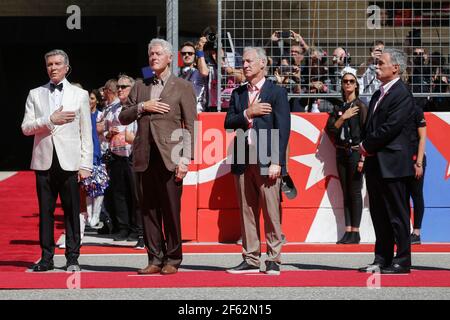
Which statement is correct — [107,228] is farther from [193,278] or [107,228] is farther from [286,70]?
[193,278]

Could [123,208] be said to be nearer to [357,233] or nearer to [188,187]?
[188,187]

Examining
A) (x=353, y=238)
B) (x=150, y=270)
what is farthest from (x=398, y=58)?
(x=353, y=238)

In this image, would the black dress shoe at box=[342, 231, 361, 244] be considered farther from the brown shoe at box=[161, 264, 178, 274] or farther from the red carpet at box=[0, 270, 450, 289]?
the brown shoe at box=[161, 264, 178, 274]

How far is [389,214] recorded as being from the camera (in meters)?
9.20

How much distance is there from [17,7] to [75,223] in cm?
1422

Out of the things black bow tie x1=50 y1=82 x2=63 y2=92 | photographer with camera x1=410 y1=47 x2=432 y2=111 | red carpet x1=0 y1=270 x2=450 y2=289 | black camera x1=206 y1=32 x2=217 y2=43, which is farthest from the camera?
black camera x1=206 y1=32 x2=217 y2=43

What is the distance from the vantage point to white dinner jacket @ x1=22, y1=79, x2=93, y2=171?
372 inches

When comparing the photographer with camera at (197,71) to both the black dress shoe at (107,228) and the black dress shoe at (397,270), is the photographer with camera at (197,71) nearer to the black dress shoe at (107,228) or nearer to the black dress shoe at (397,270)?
the black dress shoe at (107,228)

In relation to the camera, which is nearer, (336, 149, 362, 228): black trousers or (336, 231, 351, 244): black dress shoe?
(336, 149, 362, 228): black trousers

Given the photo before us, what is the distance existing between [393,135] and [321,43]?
4.41 metres

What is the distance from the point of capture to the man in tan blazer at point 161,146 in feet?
29.7

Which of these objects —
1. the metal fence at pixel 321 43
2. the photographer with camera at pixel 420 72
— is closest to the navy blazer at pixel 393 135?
the metal fence at pixel 321 43

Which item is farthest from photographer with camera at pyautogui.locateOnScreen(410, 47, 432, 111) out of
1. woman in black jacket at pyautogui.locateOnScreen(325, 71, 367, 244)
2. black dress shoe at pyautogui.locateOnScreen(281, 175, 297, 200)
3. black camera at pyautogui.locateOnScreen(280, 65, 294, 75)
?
black dress shoe at pyautogui.locateOnScreen(281, 175, 297, 200)

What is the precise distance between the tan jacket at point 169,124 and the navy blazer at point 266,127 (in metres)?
0.45
